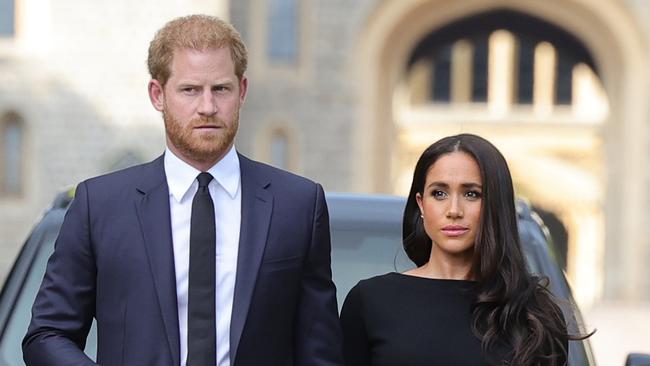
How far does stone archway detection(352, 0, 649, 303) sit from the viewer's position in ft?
83.0

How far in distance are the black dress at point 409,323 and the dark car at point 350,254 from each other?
2.24ft

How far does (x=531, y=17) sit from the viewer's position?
28406mm

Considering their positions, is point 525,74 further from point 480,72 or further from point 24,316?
point 24,316

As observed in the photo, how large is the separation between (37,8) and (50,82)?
1270mm

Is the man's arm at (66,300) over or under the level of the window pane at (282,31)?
under

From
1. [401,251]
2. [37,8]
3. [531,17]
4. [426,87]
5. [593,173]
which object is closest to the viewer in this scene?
[401,251]

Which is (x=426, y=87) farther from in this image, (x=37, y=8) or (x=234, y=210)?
(x=234, y=210)

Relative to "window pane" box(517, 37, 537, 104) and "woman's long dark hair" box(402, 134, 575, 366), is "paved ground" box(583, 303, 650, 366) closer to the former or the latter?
"woman's long dark hair" box(402, 134, 575, 366)

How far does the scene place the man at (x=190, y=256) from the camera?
3061mm

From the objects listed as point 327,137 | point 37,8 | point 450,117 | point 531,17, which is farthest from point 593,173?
point 37,8

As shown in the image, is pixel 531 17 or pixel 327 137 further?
pixel 531 17

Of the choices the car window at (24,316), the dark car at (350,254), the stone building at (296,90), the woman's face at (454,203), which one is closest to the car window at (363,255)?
the dark car at (350,254)

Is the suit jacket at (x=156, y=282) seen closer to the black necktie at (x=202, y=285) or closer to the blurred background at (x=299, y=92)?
the black necktie at (x=202, y=285)

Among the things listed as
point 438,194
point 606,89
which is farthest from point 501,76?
point 438,194
